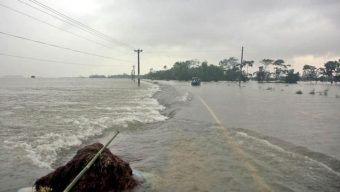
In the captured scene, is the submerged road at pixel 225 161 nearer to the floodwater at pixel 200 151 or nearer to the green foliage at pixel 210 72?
the floodwater at pixel 200 151

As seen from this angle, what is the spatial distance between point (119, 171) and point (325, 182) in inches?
159

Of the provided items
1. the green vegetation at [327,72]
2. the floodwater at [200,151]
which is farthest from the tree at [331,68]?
the floodwater at [200,151]

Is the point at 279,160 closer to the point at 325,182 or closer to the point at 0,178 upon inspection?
the point at 325,182

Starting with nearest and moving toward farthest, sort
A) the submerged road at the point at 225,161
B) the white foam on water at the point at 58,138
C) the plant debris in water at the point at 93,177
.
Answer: the plant debris in water at the point at 93,177 < the submerged road at the point at 225,161 < the white foam on water at the point at 58,138

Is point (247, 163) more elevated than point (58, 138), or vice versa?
point (247, 163)

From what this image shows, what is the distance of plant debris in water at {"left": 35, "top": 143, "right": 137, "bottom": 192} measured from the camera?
5.72 metres

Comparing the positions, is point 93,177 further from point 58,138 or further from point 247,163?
point 58,138

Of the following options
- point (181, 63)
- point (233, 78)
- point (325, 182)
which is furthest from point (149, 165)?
point (181, 63)

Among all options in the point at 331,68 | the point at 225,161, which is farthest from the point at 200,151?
the point at 331,68

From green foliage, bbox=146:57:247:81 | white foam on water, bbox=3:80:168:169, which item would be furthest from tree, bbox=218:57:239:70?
white foam on water, bbox=3:80:168:169

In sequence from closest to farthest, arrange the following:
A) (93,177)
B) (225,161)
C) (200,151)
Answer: (93,177) → (225,161) → (200,151)

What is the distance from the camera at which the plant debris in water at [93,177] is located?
5.72m

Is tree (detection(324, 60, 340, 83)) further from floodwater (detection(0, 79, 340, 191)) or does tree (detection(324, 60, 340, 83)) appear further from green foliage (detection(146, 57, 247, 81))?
floodwater (detection(0, 79, 340, 191))

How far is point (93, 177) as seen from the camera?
229 inches
